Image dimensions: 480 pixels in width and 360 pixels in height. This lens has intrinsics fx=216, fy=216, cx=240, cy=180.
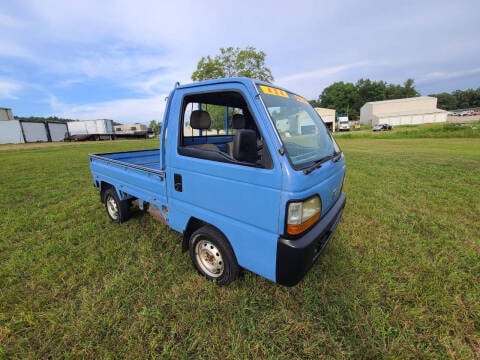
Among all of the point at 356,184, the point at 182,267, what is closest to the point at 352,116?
the point at 356,184

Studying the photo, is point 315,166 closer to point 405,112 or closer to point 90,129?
point 90,129

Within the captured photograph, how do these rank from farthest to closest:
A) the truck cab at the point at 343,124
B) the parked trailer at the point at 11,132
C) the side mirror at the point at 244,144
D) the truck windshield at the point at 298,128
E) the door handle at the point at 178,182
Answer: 1. the truck cab at the point at 343,124
2. the parked trailer at the point at 11,132
3. the door handle at the point at 178,182
4. the truck windshield at the point at 298,128
5. the side mirror at the point at 244,144

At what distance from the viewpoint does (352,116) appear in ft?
274

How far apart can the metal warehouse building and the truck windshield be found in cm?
6751

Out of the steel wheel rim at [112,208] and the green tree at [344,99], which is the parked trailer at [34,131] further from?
the green tree at [344,99]

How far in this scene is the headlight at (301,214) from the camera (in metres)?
1.67

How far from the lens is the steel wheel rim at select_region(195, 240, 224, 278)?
2363 mm

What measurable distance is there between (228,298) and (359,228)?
8.41 ft

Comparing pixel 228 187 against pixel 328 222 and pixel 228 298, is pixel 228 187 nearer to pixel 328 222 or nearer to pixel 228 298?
pixel 328 222

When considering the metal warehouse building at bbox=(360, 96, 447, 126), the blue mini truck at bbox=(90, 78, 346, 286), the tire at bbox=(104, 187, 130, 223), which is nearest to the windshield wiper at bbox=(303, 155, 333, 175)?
the blue mini truck at bbox=(90, 78, 346, 286)

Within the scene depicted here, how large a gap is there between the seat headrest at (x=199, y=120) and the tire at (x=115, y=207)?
2115 millimetres

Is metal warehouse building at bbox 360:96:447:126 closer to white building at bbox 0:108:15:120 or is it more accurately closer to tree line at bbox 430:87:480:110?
tree line at bbox 430:87:480:110

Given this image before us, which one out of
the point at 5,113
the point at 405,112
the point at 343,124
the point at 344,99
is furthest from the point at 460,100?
the point at 5,113

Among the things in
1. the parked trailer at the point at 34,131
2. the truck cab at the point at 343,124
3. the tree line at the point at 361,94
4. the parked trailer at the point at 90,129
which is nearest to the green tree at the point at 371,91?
the tree line at the point at 361,94
